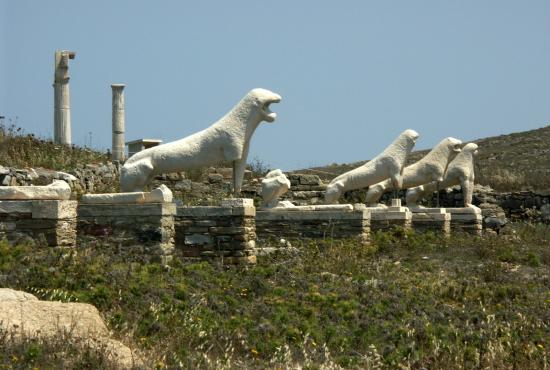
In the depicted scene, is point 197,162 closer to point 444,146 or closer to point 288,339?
point 288,339

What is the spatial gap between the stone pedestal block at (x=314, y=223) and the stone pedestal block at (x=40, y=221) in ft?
17.5

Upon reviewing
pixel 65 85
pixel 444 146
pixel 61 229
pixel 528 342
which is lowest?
pixel 528 342

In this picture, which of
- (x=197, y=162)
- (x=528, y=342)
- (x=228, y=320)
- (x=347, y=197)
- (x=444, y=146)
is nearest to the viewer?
(x=528, y=342)

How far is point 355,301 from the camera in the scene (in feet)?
43.2

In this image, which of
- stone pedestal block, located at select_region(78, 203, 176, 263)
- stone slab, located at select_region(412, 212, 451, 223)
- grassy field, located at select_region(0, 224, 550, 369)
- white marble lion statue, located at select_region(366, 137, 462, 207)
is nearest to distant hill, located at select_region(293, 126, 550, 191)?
white marble lion statue, located at select_region(366, 137, 462, 207)

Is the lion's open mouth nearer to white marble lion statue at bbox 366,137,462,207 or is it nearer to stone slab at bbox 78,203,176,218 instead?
stone slab at bbox 78,203,176,218

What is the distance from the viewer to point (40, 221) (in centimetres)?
1369

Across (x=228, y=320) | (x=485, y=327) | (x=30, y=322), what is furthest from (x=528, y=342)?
(x=30, y=322)

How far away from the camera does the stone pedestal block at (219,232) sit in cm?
1553

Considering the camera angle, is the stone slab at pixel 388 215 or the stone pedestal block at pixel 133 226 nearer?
the stone pedestal block at pixel 133 226

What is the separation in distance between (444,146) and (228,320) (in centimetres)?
1218

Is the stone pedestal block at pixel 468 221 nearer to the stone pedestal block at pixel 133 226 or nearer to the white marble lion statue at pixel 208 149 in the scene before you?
the white marble lion statue at pixel 208 149

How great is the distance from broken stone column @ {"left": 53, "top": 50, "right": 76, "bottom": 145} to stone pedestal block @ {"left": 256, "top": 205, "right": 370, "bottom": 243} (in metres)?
9.18

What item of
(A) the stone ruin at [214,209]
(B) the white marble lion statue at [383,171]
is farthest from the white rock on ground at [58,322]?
(B) the white marble lion statue at [383,171]
